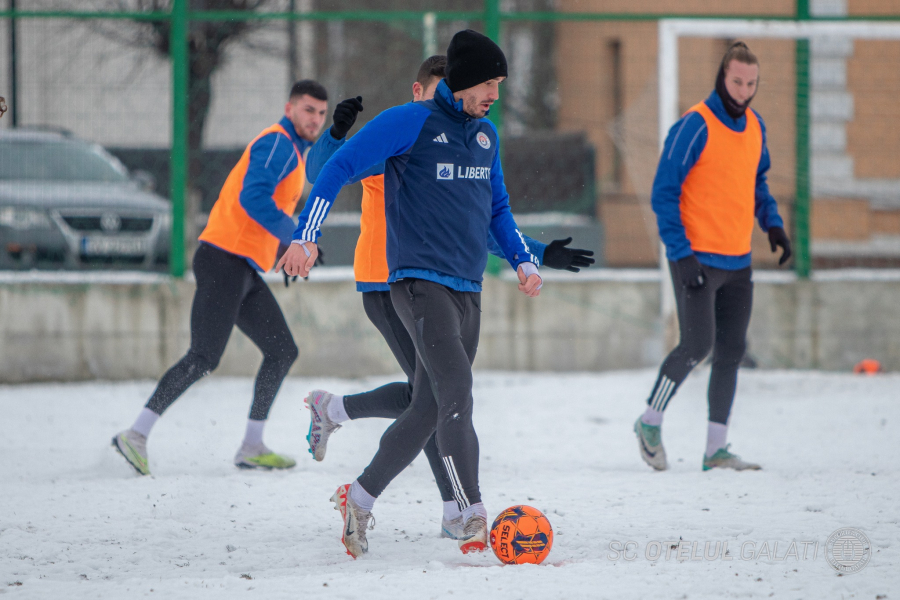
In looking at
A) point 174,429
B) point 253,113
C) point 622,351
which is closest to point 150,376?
point 174,429

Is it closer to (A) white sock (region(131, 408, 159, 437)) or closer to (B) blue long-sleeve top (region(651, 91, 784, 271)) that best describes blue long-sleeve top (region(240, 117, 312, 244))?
(A) white sock (region(131, 408, 159, 437))

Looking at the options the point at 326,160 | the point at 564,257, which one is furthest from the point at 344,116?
the point at 564,257

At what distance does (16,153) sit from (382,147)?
5.43 metres

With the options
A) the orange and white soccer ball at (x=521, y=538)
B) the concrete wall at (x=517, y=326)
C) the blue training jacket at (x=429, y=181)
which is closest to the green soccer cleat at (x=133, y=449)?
the blue training jacket at (x=429, y=181)

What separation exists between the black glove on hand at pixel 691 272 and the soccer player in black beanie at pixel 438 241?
1.46 metres

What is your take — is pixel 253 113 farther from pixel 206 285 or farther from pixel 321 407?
pixel 321 407

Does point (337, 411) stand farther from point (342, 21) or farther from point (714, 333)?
point (342, 21)

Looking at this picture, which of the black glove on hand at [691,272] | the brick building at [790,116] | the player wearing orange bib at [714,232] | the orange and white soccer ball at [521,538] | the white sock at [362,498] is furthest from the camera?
the brick building at [790,116]

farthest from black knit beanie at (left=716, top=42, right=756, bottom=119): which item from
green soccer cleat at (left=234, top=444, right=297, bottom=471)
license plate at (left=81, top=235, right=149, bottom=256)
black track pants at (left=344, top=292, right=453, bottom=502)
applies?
license plate at (left=81, top=235, right=149, bottom=256)

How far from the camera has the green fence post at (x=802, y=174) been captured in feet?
26.4

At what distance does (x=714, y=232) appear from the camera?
4730 millimetres

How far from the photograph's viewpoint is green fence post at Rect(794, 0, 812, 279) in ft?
26.4

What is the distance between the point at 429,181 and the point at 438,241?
0.21 meters

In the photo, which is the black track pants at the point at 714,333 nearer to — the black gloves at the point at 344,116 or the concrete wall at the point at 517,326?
the black gloves at the point at 344,116
